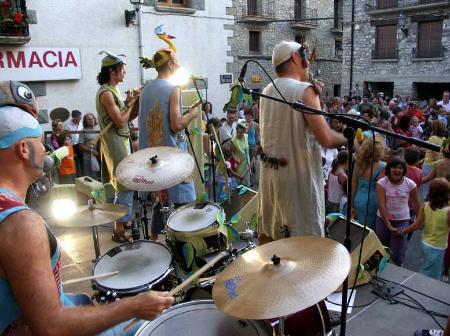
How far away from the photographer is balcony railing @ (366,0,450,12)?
63.4 feet

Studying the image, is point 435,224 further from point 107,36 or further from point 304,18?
point 304,18

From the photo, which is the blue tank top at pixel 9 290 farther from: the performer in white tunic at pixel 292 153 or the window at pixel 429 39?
the window at pixel 429 39

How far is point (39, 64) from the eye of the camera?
875 centimetres

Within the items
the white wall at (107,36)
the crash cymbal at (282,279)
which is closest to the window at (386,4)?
the white wall at (107,36)

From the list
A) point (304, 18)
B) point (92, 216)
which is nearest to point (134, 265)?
point (92, 216)

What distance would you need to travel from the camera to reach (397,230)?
3881 millimetres

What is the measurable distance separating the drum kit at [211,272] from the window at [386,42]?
2081 cm

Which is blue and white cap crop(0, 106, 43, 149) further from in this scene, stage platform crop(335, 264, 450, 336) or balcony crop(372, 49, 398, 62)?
balcony crop(372, 49, 398, 62)

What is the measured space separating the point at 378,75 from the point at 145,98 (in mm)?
20877

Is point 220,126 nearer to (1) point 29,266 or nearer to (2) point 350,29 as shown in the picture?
(1) point 29,266

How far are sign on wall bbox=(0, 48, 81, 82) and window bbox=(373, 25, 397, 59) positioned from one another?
57.6 feet

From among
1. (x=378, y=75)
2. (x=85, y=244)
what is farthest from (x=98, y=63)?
(x=378, y=75)

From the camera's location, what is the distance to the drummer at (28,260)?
4.09 ft

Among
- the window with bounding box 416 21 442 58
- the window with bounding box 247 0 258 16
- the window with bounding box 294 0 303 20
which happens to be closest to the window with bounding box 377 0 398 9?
the window with bounding box 416 21 442 58
